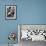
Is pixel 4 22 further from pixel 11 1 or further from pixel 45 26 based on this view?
pixel 45 26

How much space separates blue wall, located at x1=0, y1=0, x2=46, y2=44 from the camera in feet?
15.0

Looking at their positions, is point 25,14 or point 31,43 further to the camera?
point 25,14

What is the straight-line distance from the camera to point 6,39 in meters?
4.55

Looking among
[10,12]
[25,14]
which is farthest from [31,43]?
[10,12]

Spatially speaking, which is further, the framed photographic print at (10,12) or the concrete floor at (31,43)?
the framed photographic print at (10,12)

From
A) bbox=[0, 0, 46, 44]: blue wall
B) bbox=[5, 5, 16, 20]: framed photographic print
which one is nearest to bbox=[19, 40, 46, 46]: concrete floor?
bbox=[0, 0, 46, 44]: blue wall

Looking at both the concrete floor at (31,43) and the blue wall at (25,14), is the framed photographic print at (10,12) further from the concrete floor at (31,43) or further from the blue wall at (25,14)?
the concrete floor at (31,43)

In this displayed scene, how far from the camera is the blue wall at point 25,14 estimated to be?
4.56m

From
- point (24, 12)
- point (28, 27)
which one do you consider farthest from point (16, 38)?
point (24, 12)

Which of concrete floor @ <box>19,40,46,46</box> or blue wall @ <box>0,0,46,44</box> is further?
blue wall @ <box>0,0,46,44</box>

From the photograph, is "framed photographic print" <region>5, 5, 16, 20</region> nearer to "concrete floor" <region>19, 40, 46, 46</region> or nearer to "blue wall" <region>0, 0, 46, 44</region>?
"blue wall" <region>0, 0, 46, 44</region>

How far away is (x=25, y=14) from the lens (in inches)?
180

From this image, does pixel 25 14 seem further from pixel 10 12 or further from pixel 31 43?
pixel 31 43

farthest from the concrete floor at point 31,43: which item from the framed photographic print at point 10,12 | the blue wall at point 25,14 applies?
the framed photographic print at point 10,12
